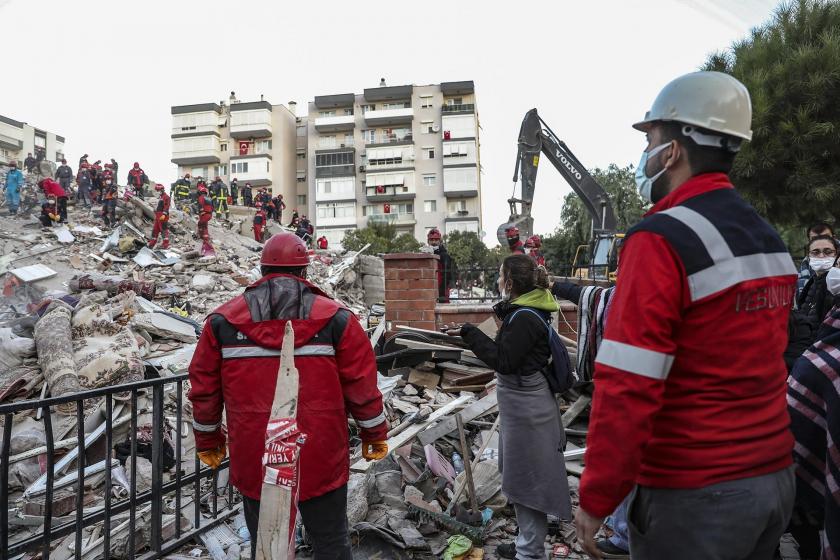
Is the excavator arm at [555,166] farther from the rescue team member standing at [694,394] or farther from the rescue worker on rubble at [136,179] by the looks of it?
the rescue worker on rubble at [136,179]

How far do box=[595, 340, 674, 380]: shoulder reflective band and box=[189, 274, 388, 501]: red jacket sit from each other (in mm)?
1351

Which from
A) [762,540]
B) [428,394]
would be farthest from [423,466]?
[762,540]

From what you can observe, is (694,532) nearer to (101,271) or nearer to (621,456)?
(621,456)

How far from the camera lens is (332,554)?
2.49 meters

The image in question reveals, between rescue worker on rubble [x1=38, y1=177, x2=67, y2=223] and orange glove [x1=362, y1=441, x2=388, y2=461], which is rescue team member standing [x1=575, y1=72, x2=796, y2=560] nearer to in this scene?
orange glove [x1=362, y1=441, x2=388, y2=461]

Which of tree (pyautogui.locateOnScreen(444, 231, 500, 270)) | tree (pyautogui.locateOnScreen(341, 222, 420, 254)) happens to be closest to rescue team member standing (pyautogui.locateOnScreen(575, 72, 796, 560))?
tree (pyautogui.locateOnScreen(341, 222, 420, 254))

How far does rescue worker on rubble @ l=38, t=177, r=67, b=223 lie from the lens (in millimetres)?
19422

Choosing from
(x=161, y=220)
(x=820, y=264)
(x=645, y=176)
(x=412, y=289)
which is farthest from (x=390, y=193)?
(x=645, y=176)

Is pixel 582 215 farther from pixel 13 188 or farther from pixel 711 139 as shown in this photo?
pixel 711 139

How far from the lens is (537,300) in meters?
3.20

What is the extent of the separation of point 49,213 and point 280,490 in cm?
2147

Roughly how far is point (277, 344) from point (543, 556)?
6.59ft

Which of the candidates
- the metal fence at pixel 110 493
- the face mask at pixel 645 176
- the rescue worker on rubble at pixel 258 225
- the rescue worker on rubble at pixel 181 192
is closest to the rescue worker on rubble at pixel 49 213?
the rescue worker on rubble at pixel 181 192

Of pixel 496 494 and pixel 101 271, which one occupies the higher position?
pixel 101 271
